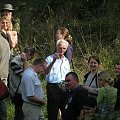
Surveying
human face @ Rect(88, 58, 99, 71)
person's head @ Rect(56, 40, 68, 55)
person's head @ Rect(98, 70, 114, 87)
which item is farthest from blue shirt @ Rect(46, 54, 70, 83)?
person's head @ Rect(98, 70, 114, 87)

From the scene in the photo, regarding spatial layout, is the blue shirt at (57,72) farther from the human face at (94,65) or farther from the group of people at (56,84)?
the human face at (94,65)

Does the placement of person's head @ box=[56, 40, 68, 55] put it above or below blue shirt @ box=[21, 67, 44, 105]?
above

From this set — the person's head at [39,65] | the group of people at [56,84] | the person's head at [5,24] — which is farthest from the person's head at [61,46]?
the person's head at [5,24]

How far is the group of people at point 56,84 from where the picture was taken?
20.8ft

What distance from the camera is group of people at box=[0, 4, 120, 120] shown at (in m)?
6.34

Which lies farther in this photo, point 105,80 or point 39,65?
point 39,65

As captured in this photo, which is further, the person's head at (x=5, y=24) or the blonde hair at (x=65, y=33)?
the person's head at (x=5, y=24)

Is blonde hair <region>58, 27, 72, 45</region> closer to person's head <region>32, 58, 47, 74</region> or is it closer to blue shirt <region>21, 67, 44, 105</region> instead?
person's head <region>32, 58, 47, 74</region>

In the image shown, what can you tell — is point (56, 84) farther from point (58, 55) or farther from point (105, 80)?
point (105, 80)

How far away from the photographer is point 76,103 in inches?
253

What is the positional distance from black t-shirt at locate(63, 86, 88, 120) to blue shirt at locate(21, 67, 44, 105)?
739mm

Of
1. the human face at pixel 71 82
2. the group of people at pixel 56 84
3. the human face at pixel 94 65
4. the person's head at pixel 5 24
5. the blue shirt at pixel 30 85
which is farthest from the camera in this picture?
the person's head at pixel 5 24

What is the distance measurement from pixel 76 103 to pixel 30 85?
914 mm

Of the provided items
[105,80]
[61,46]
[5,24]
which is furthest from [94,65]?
[5,24]
